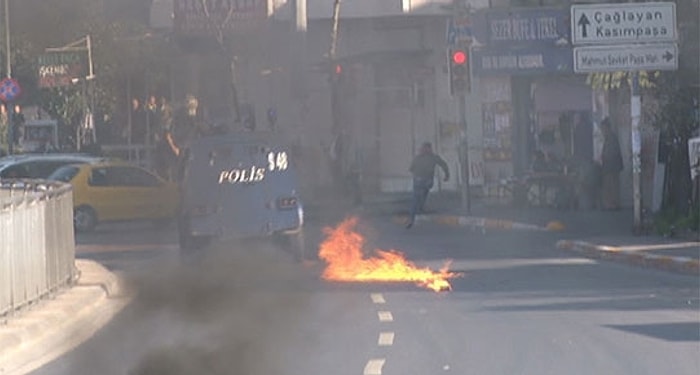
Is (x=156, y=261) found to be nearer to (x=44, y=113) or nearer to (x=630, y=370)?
(x=630, y=370)

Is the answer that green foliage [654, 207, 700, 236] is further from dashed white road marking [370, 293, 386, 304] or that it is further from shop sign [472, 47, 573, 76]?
dashed white road marking [370, 293, 386, 304]

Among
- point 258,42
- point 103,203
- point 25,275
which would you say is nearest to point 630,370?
point 25,275

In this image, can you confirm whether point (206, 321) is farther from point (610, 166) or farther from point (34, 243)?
point (610, 166)

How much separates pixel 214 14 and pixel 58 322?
1055 inches

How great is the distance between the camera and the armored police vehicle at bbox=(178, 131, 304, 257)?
2292 cm

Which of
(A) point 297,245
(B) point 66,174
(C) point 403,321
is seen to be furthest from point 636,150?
(B) point 66,174

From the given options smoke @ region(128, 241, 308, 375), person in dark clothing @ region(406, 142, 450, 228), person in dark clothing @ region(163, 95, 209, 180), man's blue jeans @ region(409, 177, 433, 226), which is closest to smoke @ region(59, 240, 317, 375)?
smoke @ region(128, 241, 308, 375)

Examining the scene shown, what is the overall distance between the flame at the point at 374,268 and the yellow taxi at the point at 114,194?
21.6ft

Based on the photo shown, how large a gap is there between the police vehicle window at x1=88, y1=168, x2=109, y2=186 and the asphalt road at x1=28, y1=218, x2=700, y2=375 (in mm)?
7382

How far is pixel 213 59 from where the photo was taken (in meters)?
45.3

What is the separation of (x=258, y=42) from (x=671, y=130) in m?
19.1

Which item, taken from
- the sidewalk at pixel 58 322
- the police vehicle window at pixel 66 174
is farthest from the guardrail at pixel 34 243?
the police vehicle window at pixel 66 174

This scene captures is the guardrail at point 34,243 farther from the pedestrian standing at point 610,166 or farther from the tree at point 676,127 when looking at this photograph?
the pedestrian standing at point 610,166

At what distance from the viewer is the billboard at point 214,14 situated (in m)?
41.2
